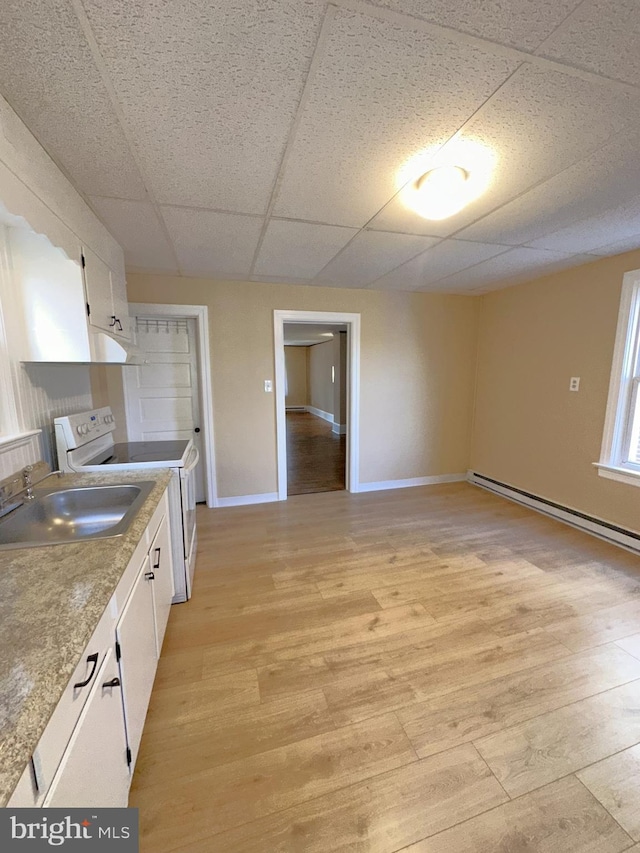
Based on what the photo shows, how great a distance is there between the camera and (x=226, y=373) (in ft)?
11.8

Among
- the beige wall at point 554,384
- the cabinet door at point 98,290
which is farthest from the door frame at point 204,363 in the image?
the beige wall at point 554,384

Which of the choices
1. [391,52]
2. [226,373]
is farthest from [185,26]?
[226,373]

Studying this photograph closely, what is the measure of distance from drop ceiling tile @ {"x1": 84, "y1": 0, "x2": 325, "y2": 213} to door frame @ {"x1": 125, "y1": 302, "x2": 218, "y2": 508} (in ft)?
5.88

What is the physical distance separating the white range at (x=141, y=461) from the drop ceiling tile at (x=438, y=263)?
7.93ft

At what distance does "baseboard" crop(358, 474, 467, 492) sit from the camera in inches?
169

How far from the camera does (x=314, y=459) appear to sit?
5730mm

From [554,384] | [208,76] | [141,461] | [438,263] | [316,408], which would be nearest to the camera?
[208,76]

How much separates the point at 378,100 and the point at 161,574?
88.7 inches

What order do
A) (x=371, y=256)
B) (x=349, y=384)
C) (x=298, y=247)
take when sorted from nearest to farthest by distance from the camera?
(x=298, y=247) < (x=371, y=256) < (x=349, y=384)

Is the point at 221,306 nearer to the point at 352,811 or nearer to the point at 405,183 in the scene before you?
the point at 405,183

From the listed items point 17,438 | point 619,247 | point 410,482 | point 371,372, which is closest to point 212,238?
point 17,438

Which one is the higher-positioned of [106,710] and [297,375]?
[297,375]

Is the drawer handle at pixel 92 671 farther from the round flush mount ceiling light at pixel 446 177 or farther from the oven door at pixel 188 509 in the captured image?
the round flush mount ceiling light at pixel 446 177

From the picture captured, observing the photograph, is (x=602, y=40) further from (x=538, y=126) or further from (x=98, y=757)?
(x=98, y=757)
